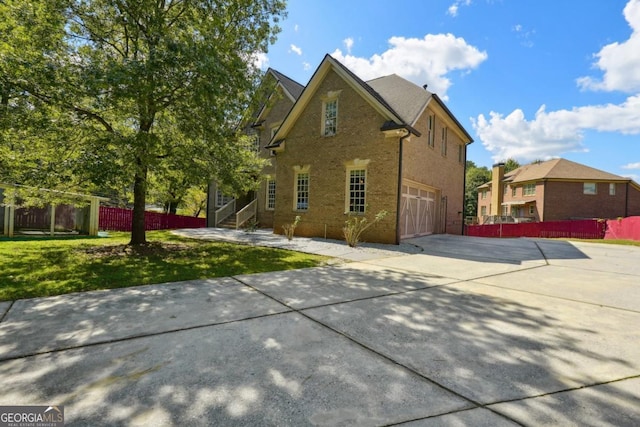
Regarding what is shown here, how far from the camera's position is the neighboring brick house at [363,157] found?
12.2 metres

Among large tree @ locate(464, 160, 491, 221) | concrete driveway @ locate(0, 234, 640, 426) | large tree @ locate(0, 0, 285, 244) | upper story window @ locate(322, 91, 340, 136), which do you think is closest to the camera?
concrete driveway @ locate(0, 234, 640, 426)

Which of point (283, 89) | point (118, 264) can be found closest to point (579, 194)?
point (283, 89)

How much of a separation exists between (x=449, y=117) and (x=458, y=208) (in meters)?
6.13

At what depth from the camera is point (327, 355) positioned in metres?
2.96

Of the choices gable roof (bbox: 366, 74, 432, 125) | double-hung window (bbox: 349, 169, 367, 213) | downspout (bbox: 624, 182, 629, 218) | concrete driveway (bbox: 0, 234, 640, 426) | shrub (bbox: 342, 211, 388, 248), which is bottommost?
concrete driveway (bbox: 0, 234, 640, 426)

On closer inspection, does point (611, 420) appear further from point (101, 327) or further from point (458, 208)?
point (458, 208)

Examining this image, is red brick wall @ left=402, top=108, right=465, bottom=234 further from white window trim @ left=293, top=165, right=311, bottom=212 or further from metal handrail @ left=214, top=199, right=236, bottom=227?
metal handrail @ left=214, top=199, right=236, bottom=227

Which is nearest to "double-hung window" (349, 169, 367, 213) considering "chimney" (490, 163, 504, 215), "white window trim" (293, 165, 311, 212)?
"white window trim" (293, 165, 311, 212)

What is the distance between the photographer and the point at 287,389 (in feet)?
7.86

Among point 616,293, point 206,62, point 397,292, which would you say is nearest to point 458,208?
point 616,293

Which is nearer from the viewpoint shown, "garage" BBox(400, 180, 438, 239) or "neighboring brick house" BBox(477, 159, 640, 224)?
"garage" BBox(400, 180, 438, 239)

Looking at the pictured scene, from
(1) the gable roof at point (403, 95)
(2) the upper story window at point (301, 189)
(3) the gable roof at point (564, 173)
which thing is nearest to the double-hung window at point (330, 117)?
(2) the upper story window at point (301, 189)

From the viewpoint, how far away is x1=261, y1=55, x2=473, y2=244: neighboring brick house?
12180mm

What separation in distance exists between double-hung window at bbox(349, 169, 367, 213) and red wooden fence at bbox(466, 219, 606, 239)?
16.0m
